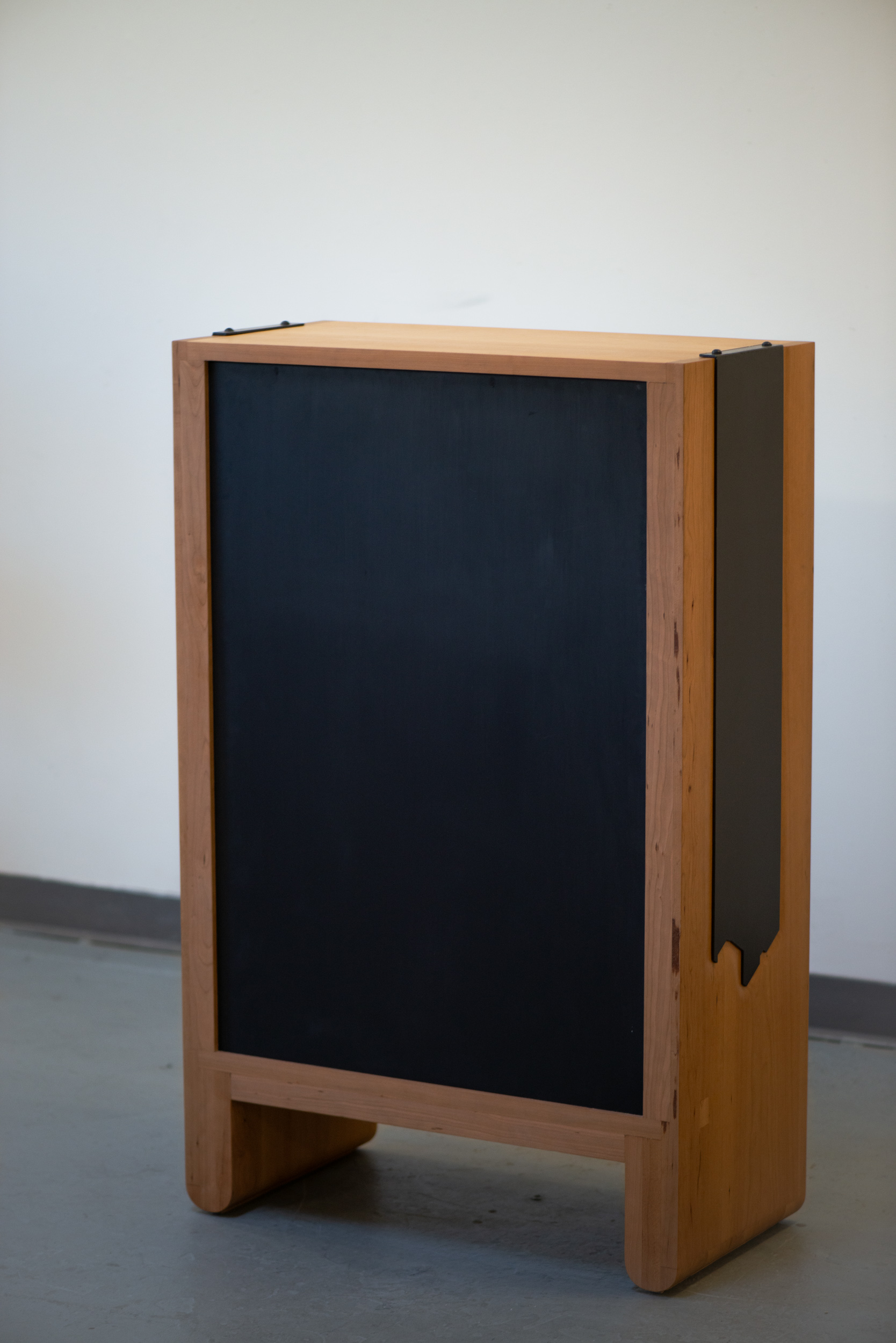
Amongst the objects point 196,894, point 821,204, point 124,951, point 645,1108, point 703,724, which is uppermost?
point 821,204

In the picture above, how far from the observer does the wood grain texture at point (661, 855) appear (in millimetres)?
2463

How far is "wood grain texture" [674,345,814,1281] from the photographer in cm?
253

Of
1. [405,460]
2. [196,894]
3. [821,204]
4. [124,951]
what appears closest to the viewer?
[405,460]

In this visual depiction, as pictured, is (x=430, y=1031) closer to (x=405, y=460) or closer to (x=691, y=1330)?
(x=691, y=1330)

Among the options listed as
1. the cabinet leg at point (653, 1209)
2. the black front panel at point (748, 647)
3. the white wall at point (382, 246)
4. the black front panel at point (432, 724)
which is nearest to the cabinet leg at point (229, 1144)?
the black front panel at point (432, 724)

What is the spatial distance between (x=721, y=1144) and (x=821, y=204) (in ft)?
6.38

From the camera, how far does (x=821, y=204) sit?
12.0 feet

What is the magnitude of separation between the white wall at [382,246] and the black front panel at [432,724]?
1325 mm

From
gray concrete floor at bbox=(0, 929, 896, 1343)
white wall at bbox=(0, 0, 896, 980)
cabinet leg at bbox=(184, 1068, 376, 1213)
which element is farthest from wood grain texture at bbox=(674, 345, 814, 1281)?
white wall at bbox=(0, 0, 896, 980)

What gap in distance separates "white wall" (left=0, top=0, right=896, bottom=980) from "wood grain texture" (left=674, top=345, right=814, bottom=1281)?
0.96m

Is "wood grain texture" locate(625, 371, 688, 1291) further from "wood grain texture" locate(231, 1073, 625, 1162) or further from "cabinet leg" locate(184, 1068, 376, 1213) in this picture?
"cabinet leg" locate(184, 1068, 376, 1213)

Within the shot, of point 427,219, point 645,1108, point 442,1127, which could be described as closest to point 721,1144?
point 645,1108

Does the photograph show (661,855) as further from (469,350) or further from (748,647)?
(469,350)

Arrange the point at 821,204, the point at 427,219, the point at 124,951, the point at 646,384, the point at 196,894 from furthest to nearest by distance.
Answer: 1. the point at 124,951
2. the point at 427,219
3. the point at 821,204
4. the point at 196,894
5. the point at 646,384
